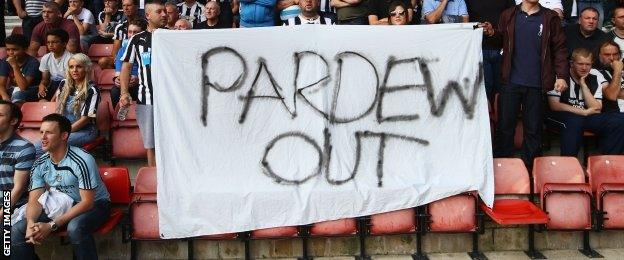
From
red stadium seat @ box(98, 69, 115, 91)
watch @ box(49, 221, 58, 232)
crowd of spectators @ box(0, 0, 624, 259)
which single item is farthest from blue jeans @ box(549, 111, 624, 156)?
red stadium seat @ box(98, 69, 115, 91)

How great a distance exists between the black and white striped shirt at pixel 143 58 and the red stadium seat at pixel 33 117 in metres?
1.18

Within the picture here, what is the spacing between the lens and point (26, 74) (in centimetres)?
809

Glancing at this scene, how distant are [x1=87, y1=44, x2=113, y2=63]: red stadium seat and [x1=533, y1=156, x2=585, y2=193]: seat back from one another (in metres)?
5.70

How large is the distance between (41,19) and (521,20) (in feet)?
22.6

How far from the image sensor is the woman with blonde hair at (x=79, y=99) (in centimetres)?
675

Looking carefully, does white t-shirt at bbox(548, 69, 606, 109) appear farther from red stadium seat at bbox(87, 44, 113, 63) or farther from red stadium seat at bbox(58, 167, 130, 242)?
red stadium seat at bbox(87, 44, 113, 63)

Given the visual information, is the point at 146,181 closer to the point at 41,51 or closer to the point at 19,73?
the point at 19,73

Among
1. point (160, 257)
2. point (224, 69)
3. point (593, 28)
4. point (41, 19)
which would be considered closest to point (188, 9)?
point (41, 19)

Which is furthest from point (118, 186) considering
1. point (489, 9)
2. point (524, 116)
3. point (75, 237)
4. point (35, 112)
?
point (489, 9)

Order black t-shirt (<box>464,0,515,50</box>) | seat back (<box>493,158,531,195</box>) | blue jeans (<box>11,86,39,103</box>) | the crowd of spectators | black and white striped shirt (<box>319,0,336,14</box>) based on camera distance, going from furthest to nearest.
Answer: black and white striped shirt (<box>319,0,336,14</box>) → black t-shirt (<box>464,0,515,50</box>) → blue jeans (<box>11,86,39,103</box>) → seat back (<box>493,158,531,195</box>) → the crowd of spectators

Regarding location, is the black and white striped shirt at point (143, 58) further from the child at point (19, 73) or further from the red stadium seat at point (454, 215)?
the red stadium seat at point (454, 215)

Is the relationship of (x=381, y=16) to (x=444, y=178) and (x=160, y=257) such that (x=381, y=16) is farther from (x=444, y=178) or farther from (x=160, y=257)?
(x=160, y=257)

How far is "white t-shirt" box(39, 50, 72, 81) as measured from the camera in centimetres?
801

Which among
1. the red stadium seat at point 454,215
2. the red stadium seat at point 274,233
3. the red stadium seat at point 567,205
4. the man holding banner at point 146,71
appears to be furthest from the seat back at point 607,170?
the man holding banner at point 146,71
